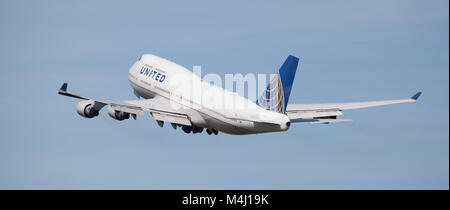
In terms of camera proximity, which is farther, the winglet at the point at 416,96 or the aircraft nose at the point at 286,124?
the winglet at the point at 416,96

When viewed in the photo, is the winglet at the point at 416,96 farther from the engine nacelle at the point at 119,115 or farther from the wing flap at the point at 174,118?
the engine nacelle at the point at 119,115

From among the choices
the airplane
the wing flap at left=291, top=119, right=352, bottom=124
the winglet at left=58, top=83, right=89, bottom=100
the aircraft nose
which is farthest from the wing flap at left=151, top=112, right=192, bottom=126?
the aircraft nose

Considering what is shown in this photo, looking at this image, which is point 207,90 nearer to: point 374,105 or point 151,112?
point 151,112

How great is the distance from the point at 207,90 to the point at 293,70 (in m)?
9.44

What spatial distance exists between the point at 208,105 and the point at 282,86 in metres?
7.44

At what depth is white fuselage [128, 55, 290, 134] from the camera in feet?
201

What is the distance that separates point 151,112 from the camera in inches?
2687

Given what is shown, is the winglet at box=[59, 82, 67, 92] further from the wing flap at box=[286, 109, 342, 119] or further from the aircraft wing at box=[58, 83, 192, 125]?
the wing flap at box=[286, 109, 342, 119]

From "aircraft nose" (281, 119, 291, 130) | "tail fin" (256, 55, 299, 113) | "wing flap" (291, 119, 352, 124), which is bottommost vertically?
"aircraft nose" (281, 119, 291, 130)

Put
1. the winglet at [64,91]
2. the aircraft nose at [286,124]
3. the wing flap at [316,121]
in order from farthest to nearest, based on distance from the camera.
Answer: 1. the winglet at [64,91]
2. the wing flap at [316,121]
3. the aircraft nose at [286,124]

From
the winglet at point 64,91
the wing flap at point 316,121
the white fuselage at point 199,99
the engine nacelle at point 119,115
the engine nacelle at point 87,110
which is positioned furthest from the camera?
the engine nacelle at point 87,110

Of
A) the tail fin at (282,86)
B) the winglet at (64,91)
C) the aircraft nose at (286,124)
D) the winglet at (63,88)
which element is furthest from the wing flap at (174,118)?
the aircraft nose at (286,124)

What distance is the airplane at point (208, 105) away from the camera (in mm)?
60781

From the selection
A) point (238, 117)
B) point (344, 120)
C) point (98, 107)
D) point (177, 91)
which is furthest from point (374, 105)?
point (98, 107)
